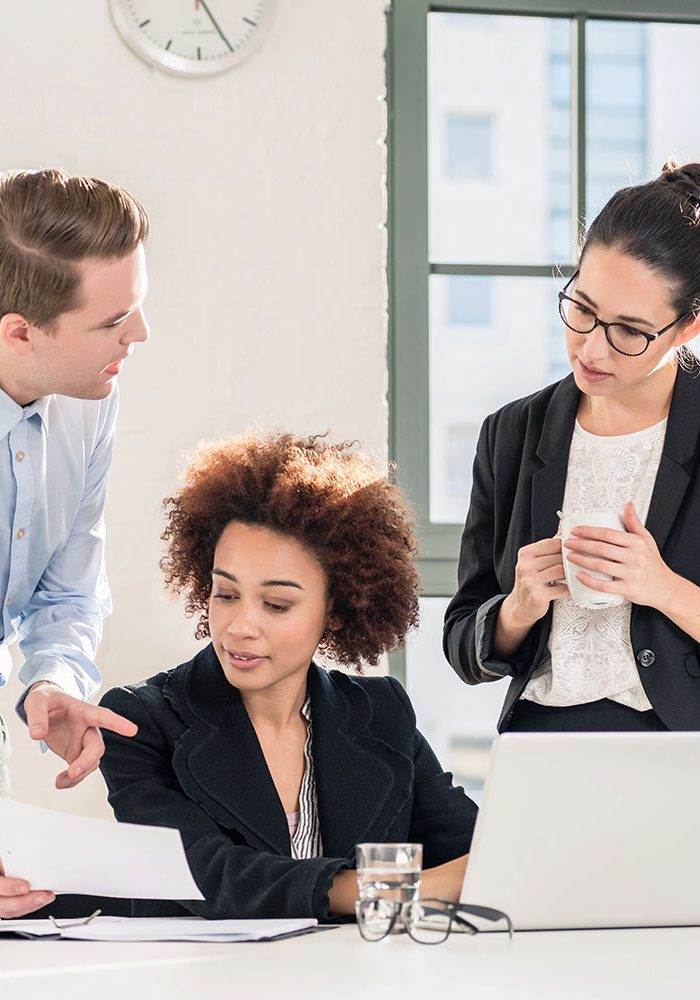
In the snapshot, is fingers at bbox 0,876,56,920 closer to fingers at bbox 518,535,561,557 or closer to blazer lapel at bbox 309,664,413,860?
blazer lapel at bbox 309,664,413,860

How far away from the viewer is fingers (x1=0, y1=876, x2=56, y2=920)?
134 centimetres

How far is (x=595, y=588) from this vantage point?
1.56m

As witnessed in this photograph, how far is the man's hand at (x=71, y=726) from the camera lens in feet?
4.84

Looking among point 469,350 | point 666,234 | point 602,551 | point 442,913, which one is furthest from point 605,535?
point 469,350

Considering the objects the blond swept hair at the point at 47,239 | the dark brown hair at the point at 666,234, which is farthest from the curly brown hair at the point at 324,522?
the dark brown hair at the point at 666,234

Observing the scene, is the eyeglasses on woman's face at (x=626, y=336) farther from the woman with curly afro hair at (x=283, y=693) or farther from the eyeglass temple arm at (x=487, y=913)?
the eyeglass temple arm at (x=487, y=913)

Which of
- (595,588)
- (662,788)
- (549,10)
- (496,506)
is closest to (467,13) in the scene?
(549,10)

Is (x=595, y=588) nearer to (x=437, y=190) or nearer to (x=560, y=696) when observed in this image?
(x=560, y=696)

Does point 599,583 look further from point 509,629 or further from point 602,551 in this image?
point 509,629

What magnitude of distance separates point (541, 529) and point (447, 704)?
1282mm

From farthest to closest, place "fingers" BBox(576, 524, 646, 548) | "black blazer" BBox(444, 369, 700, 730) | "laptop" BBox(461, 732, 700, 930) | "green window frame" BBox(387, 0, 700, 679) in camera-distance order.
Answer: "green window frame" BBox(387, 0, 700, 679), "black blazer" BBox(444, 369, 700, 730), "fingers" BBox(576, 524, 646, 548), "laptop" BBox(461, 732, 700, 930)

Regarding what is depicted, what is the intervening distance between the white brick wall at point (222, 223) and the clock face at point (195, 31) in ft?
0.12

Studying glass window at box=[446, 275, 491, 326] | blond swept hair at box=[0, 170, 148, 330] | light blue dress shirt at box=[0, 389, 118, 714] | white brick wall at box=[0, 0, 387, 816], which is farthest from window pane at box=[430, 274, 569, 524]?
blond swept hair at box=[0, 170, 148, 330]

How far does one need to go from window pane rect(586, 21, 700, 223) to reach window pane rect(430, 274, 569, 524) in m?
0.27
